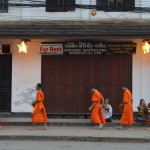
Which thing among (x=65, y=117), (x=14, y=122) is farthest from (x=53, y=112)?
(x=14, y=122)

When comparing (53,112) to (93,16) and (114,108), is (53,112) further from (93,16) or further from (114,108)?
(93,16)

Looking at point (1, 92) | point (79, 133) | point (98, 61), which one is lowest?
point (79, 133)

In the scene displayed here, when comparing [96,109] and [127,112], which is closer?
[127,112]

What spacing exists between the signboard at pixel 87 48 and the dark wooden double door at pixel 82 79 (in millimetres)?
226

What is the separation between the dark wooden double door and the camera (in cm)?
1538

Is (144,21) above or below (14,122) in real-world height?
above

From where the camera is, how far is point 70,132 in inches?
514

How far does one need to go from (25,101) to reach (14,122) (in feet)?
4.18

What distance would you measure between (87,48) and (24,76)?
111 inches

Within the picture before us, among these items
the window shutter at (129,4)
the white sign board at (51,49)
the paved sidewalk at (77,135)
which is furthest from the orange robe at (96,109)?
the window shutter at (129,4)

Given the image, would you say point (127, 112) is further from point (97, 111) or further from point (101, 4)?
point (101, 4)

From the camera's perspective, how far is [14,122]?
14.5 m

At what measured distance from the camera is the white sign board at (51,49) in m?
15.3
